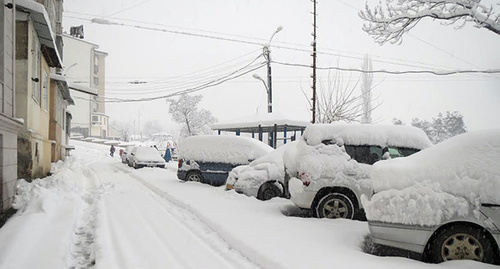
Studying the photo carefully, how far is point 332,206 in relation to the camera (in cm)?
693

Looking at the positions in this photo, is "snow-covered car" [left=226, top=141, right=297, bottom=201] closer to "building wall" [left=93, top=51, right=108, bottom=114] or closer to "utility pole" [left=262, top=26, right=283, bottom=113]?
"utility pole" [left=262, top=26, right=283, bottom=113]

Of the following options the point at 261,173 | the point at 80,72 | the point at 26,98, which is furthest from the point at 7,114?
the point at 80,72

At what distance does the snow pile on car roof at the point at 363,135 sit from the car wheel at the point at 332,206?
107cm

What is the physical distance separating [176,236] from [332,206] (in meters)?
3.00

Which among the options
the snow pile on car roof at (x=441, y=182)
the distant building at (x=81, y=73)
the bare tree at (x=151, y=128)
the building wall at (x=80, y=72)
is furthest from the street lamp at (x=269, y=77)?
the bare tree at (x=151, y=128)

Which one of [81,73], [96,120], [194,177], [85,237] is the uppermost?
[81,73]

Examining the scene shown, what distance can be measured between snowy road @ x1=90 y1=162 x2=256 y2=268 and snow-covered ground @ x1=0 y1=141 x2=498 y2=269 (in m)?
0.01

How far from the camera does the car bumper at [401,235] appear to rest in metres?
4.46

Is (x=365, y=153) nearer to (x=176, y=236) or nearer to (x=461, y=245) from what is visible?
(x=461, y=245)

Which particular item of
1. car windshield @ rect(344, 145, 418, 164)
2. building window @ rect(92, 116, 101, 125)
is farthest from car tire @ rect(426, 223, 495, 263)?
building window @ rect(92, 116, 101, 125)

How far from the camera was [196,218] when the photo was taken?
7.31 m

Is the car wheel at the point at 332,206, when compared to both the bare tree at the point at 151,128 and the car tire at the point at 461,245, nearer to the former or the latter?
the car tire at the point at 461,245

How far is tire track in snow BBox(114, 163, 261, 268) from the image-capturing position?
4684 millimetres

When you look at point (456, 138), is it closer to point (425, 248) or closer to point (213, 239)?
point (425, 248)
